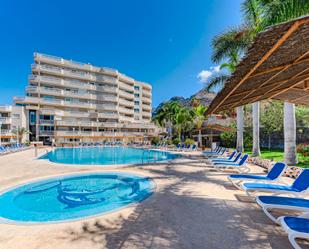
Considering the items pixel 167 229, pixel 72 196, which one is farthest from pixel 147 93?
pixel 167 229

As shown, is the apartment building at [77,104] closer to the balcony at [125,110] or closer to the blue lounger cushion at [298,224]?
the balcony at [125,110]

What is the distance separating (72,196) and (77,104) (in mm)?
42134

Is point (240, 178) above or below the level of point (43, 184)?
above

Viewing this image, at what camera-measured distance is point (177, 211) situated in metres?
4.98

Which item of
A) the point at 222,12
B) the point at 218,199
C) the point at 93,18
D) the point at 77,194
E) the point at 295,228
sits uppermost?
the point at 93,18

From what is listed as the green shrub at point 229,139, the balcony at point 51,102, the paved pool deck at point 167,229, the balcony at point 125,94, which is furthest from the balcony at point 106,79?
the paved pool deck at point 167,229

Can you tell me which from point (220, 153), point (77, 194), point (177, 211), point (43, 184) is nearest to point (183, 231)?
point (177, 211)

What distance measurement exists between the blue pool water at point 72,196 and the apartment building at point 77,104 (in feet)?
113

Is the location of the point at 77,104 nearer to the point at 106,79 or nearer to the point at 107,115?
the point at 107,115

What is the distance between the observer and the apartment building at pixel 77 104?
1605 inches

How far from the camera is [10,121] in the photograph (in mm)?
36219

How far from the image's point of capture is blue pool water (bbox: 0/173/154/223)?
5.59m

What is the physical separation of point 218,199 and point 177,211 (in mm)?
1678

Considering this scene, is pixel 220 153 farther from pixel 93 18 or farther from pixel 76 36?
pixel 76 36
